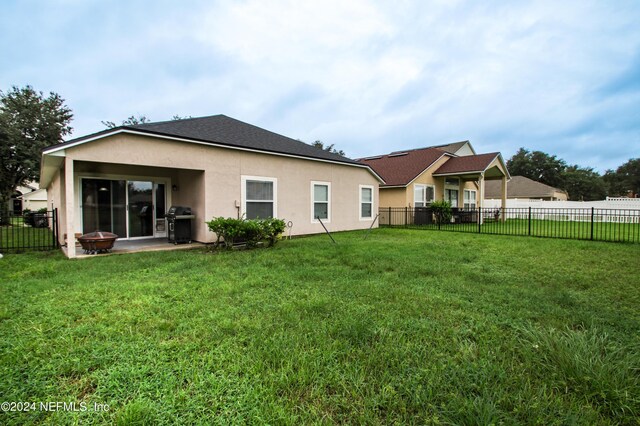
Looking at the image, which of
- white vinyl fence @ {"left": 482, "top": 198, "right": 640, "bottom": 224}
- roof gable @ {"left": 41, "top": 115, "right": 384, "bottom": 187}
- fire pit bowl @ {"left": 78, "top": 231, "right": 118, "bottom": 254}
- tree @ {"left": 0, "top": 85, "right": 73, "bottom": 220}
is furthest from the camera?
tree @ {"left": 0, "top": 85, "right": 73, "bottom": 220}

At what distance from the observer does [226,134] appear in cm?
978

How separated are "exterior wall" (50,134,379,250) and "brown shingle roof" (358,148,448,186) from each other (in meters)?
5.28

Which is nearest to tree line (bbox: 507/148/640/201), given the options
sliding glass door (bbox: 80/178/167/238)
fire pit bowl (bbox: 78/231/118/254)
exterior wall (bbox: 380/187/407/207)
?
exterior wall (bbox: 380/187/407/207)

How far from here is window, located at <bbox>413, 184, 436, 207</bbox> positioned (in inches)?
661

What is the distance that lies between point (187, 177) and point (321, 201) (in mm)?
5129

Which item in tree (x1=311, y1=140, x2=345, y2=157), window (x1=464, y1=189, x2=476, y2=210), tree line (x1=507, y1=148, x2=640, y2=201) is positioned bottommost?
window (x1=464, y1=189, x2=476, y2=210)

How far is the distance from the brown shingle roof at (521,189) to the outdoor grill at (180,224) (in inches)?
1336

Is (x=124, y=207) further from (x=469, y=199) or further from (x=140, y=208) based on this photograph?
(x=469, y=199)

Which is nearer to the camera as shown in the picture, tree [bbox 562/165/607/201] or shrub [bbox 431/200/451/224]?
shrub [bbox 431/200/451/224]

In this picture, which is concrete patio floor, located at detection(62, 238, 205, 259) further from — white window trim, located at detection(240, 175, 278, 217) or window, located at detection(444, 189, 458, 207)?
window, located at detection(444, 189, 458, 207)

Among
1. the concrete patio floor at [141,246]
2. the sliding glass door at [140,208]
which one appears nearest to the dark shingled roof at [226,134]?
the sliding glass door at [140,208]

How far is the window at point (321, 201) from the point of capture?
37.9 feet

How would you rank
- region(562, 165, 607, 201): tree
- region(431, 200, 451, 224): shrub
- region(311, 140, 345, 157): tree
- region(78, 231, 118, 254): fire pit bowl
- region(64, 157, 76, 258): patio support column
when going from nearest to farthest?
region(64, 157, 76, 258): patio support column → region(78, 231, 118, 254): fire pit bowl → region(431, 200, 451, 224): shrub → region(311, 140, 345, 157): tree → region(562, 165, 607, 201): tree

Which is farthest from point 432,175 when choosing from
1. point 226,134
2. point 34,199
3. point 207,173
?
point 34,199
